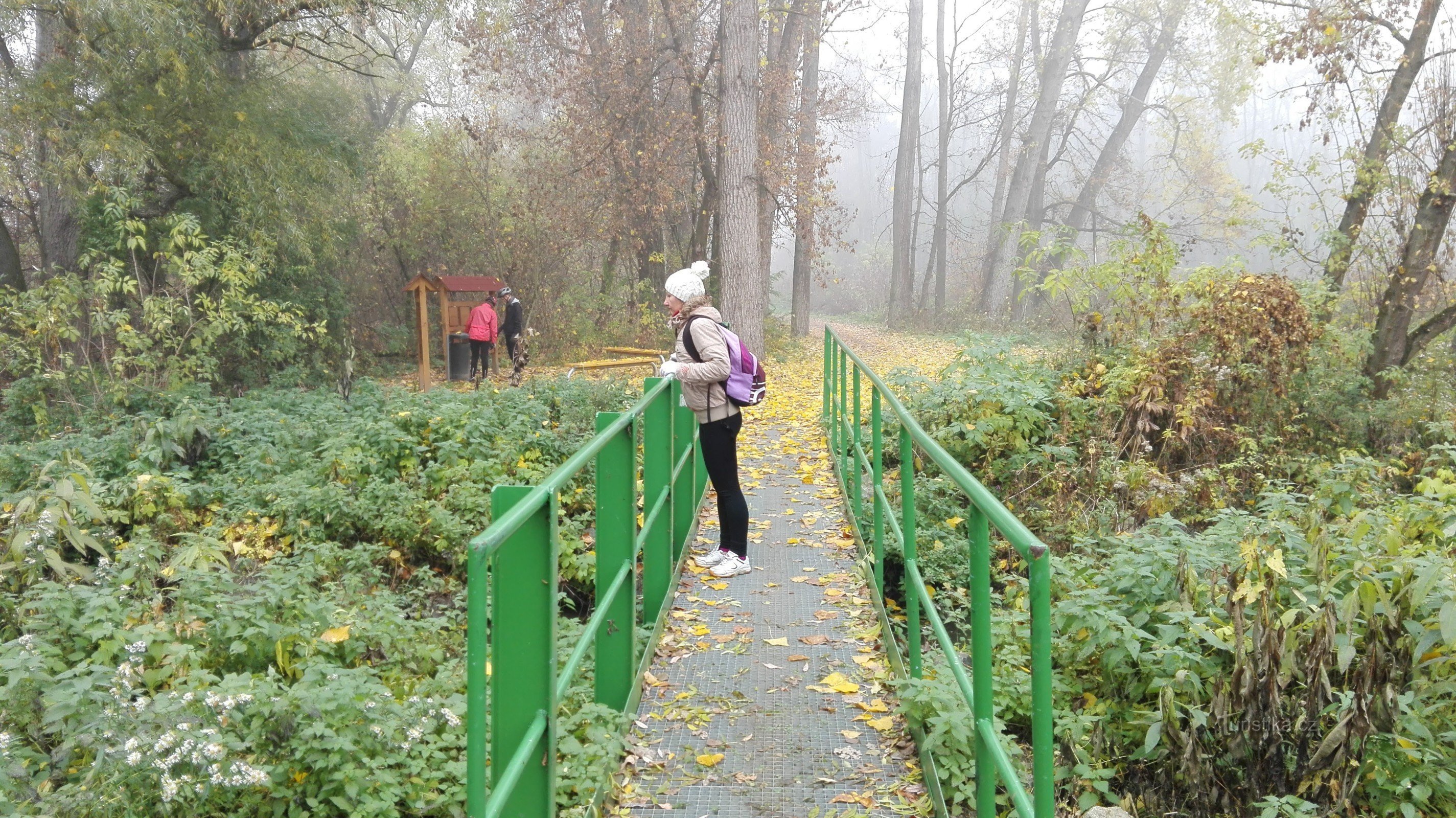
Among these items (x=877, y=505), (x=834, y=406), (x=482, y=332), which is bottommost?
(x=877, y=505)

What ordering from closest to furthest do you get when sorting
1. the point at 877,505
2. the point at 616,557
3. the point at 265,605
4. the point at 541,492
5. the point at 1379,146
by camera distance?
the point at 541,492
the point at 616,557
the point at 877,505
the point at 265,605
the point at 1379,146

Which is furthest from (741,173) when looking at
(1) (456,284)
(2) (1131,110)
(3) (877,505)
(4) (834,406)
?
(2) (1131,110)

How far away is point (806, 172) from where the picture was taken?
824 inches

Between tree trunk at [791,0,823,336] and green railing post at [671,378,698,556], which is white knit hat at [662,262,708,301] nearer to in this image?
green railing post at [671,378,698,556]

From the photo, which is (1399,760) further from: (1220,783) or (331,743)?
(331,743)

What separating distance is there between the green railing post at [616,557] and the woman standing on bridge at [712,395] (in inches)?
63.6

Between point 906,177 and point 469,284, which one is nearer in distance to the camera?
point 469,284

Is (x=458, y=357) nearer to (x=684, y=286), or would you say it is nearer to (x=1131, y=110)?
(x=684, y=286)

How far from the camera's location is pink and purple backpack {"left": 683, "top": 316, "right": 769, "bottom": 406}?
231 inches

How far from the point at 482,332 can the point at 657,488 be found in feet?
42.8

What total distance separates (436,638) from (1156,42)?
30248 mm

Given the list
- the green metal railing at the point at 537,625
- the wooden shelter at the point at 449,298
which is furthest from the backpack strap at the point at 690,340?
the wooden shelter at the point at 449,298

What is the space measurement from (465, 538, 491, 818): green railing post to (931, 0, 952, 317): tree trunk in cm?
3156

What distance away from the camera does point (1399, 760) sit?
4105mm
